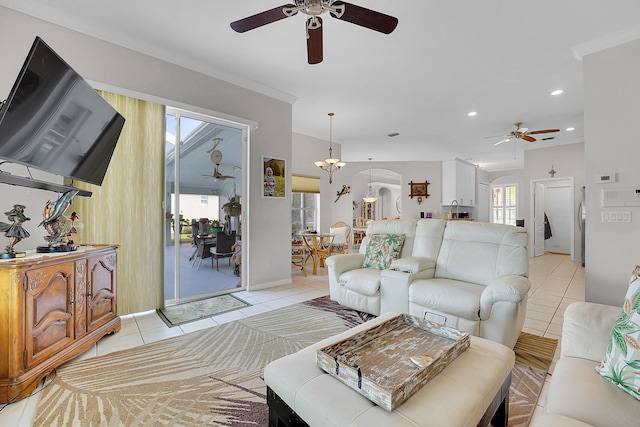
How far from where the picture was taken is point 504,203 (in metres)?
9.24

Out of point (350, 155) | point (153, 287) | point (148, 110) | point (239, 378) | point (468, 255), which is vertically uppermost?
point (350, 155)

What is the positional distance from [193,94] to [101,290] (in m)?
2.34

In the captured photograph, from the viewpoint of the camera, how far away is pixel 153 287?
3061 millimetres

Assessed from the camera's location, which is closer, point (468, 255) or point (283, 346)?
point (283, 346)

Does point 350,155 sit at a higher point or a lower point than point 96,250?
higher

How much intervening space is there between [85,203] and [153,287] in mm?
1080

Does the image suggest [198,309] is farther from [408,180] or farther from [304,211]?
[408,180]

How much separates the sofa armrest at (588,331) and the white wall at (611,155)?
6.15 ft

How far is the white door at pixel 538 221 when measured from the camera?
23.0ft

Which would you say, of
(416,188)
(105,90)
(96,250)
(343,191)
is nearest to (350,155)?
(343,191)

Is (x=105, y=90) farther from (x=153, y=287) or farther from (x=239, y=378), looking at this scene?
(x=239, y=378)

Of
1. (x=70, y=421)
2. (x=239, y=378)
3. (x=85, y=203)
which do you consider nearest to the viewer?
(x=70, y=421)

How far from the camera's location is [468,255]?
8.87 ft

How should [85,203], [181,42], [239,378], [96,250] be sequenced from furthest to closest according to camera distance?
[181,42]
[85,203]
[96,250]
[239,378]
